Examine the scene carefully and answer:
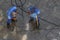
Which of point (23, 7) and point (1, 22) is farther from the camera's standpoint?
point (23, 7)

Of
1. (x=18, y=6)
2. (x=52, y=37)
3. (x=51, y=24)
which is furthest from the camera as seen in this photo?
(x=18, y=6)

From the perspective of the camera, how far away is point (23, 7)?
7.37 m

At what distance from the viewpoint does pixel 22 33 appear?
626 centimetres

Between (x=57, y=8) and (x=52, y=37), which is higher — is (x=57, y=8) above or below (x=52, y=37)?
above

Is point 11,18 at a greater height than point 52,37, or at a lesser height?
greater

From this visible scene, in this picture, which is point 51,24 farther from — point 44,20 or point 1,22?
point 1,22

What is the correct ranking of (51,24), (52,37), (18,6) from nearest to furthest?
1. (52,37)
2. (51,24)
3. (18,6)

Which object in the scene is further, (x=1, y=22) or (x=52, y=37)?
(x=1, y=22)

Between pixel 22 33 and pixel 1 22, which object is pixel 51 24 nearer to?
pixel 22 33

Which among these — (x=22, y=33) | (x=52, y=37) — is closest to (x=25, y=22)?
(x=22, y=33)

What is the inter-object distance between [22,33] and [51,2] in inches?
81.6

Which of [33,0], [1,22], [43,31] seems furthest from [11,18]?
[33,0]

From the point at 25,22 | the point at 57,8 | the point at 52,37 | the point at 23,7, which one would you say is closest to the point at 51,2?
the point at 57,8

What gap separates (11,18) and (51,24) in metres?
1.27
